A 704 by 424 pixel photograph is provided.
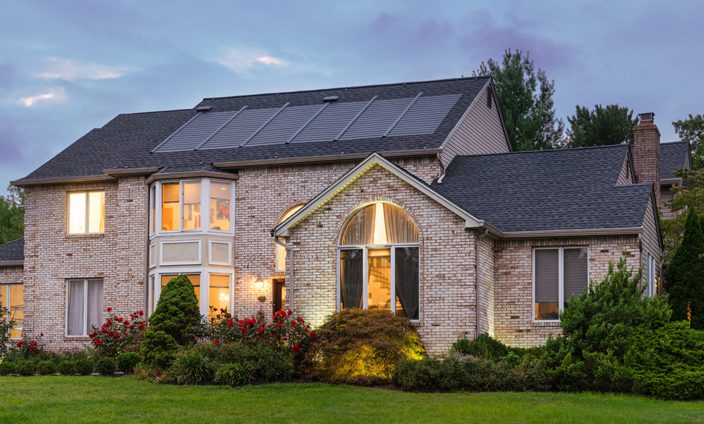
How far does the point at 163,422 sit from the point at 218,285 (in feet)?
41.4

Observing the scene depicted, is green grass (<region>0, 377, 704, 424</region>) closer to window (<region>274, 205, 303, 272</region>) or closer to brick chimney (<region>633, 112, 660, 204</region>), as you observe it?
window (<region>274, 205, 303, 272</region>)

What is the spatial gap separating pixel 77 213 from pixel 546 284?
1506cm

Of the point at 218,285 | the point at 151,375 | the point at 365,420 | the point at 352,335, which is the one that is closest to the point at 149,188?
the point at 218,285

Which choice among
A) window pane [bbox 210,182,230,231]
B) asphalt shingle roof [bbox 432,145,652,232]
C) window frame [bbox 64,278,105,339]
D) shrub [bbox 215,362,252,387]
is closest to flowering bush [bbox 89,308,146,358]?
window frame [bbox 64,278,105,339]

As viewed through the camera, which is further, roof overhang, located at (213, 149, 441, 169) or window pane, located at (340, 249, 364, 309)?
roof overhang, located at (213, 149, 441, 169)

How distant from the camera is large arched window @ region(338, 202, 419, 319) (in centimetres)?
2456

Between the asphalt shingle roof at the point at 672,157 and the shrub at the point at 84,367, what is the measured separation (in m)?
23.7

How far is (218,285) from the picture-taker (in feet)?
97.5

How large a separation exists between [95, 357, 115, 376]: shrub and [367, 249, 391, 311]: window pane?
6.73 m

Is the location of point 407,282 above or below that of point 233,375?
above

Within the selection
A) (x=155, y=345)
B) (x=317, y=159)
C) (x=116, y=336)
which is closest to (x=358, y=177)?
(x=317, y=159)

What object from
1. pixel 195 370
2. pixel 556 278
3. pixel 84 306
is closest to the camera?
pixel 195 370

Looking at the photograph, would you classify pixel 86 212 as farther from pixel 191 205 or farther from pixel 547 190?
pixel 547 190

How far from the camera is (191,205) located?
29812 millimetres
